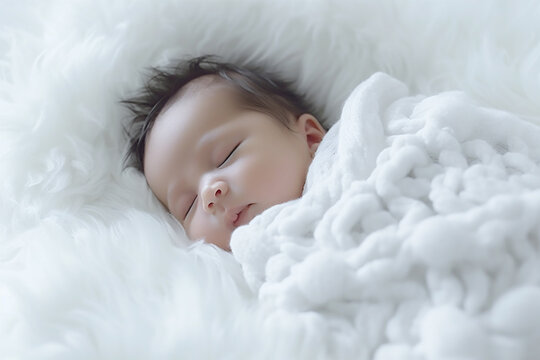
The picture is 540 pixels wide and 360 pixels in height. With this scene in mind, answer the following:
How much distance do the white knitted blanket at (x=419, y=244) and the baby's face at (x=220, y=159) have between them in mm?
133

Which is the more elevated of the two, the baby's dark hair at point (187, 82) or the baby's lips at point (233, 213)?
the baby's dark hair at point (187, 82)

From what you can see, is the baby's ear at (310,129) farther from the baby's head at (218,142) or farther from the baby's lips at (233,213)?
the baby's lips at (233,213)

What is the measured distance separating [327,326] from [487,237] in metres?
0.17

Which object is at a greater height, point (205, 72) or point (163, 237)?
point (205, 72)

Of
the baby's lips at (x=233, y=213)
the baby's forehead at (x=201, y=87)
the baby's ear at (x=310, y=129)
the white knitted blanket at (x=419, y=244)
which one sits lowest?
the baby's lips at (x=233, y=213)

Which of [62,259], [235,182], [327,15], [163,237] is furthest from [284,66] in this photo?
[62,259]

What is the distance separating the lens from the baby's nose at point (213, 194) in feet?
2.73

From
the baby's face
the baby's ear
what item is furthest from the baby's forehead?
the baby's ear

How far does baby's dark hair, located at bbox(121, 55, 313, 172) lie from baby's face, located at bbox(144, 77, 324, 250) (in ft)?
0.08

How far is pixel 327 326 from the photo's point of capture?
58cm

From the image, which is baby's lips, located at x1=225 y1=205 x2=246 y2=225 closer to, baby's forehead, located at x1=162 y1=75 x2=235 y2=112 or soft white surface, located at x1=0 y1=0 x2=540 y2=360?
soft white surface, located at x1=0 y1=0 x2=540 y2=360

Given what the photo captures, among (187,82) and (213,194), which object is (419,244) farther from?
(187,82)

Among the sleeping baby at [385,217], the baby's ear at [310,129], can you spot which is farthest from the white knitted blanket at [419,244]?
the baby's ear at [310,129]

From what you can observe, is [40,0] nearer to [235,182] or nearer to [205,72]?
[205,72]
